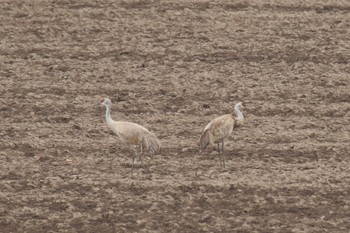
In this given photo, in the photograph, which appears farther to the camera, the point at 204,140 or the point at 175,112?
the point at 175,112

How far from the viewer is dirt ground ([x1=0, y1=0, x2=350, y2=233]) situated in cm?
1433

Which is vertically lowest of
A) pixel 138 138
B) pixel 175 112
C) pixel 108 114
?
pixel 175 112

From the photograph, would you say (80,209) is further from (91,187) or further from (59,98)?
(59,98)

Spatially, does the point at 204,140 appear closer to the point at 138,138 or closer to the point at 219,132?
the point at 219,132

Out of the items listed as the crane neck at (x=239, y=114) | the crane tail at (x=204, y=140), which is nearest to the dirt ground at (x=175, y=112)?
the crane tail at (x=204, y=140)

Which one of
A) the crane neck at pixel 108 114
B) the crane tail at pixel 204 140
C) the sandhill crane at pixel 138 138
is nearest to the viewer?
the sandhill crane at pixel 138 138

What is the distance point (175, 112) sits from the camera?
17984 mm

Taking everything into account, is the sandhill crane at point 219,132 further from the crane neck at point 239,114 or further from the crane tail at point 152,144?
the crane tail at point 152,144

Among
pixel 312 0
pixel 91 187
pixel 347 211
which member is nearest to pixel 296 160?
pixel 347 211

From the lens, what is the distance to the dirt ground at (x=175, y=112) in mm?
14328

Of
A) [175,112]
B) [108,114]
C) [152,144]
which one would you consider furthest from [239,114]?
[108,114]

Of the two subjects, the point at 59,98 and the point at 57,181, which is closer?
the point at 57,181

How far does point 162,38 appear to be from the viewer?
21453mm

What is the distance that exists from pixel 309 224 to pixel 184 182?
1990 mm
